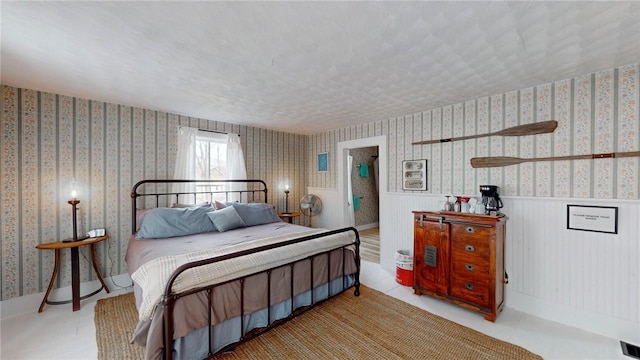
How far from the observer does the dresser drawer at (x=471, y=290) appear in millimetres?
2639

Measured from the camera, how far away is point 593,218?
2441 mm

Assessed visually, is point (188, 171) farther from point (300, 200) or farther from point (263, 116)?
point (300, 200)

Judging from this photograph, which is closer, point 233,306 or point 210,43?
point 210,43


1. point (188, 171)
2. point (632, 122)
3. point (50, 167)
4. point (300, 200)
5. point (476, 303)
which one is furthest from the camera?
point (300, 200)

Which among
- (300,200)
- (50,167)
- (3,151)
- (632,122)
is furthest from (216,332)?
(632,122)

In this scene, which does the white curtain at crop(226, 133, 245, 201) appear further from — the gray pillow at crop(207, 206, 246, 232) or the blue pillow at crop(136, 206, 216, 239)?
the blue pillow at crop(136, 206, 216, 239)

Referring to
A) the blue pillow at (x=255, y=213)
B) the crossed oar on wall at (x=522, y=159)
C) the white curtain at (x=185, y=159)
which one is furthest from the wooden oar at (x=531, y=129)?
the white curtain at (x=185, y=159)

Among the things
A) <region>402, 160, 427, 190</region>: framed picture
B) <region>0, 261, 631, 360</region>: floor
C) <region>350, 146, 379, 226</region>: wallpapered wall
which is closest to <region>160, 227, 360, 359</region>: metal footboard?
<region>0, 261, 631, 360</region>: floor

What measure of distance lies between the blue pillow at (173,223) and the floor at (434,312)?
1.01 m

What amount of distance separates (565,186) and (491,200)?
666mm

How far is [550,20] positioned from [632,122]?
158cm

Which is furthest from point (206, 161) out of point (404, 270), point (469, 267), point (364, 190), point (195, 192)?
point (364, 190)

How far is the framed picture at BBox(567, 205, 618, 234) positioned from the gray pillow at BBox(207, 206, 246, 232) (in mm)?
3877

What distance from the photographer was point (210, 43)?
74.9 inches
